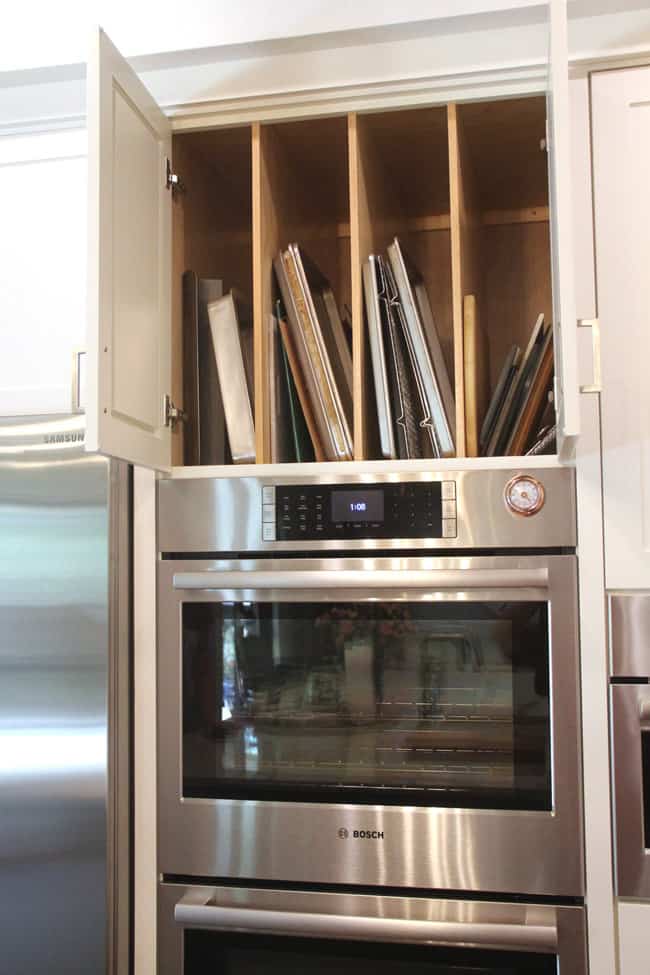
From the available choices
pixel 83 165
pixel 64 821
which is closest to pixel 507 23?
pixel 83 165

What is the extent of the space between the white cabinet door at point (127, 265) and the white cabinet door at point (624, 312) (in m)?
0.63

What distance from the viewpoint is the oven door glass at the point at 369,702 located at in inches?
51.9

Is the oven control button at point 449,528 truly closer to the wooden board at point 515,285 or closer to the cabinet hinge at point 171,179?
the wooden board at point 515,285

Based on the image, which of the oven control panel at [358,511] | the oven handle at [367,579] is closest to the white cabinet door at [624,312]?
the oven handle at [367,579]

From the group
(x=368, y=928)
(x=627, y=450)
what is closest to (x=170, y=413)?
(x=627, y=450)

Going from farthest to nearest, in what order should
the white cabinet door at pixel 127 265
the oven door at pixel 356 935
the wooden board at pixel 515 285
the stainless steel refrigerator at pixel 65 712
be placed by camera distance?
the wooden board at pixel 515 285 < the stainless steel refrigerator at pixel 65 712 < the oven door at pixel 356 935 < the white cabinet door at pixel 127 265

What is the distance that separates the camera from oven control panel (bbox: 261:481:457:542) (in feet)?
4.41

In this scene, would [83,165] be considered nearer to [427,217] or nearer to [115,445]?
[115,445]

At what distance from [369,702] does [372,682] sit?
3cm

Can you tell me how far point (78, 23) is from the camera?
143 cm

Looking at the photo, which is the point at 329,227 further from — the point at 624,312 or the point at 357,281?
the point at 624,312

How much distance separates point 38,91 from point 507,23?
0.71 meters

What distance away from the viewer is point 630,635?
128 cm

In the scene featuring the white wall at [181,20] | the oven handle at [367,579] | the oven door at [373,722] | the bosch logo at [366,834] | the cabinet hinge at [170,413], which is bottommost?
the bosch logo at [366,834]
